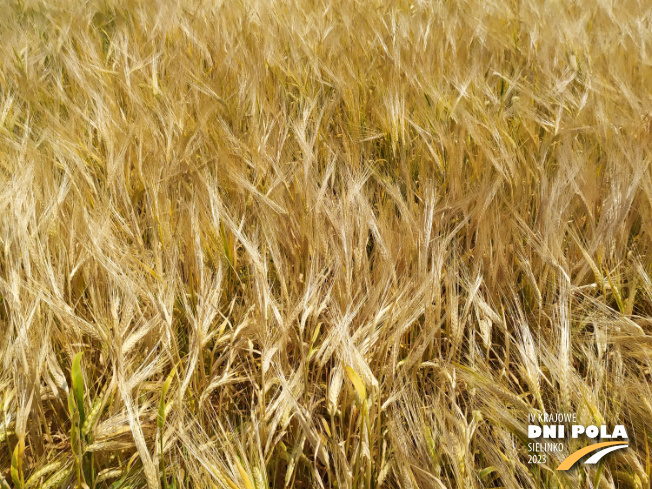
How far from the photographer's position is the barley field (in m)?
0.48

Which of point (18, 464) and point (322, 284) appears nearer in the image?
point (18, 464)

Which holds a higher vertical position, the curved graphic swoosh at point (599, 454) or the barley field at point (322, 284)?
the barley field at point (322, 284)

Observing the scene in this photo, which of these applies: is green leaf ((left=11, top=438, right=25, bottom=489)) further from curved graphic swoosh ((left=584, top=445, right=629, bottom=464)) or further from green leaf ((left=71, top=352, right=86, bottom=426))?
curved graphic swoosh ((left=584, top=445, right=629, bottom=464))

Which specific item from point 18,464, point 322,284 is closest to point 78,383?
point 18,464

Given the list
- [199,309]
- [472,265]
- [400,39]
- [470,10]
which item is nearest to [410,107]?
[400,39]

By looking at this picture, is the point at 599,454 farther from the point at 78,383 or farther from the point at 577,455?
the point at 78,383

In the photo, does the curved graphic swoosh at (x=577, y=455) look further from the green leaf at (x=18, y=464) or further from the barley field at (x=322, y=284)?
the green leaf at (x=18, y=464)

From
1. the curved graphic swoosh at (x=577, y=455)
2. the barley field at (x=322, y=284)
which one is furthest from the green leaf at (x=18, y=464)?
the curved graphic swoosh at (x=577, y=455)

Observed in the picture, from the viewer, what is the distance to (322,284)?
0.62 m

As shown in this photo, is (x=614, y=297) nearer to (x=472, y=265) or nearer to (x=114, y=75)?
(x=472, y=265)

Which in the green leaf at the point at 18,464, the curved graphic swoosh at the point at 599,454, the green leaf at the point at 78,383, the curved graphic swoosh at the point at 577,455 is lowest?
the curved graphic swoosh at the point at 599,454

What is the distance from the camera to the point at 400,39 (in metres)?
1.31

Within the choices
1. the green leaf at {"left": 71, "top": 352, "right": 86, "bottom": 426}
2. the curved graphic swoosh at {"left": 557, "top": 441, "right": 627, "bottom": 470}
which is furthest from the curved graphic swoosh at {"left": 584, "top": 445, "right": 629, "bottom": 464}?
the green leaf at {"left": 71, "top": 352, "right": 86, "bottom": 426}

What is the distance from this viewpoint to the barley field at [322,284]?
0.48 metres
